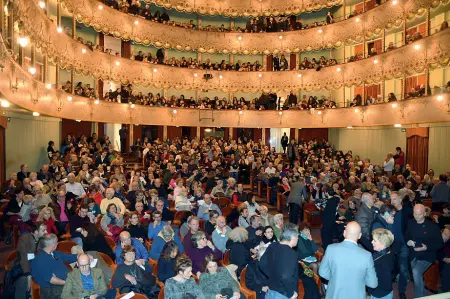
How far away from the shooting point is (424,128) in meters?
22.0

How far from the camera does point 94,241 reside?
293 inches

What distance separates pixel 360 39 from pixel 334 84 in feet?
10.6

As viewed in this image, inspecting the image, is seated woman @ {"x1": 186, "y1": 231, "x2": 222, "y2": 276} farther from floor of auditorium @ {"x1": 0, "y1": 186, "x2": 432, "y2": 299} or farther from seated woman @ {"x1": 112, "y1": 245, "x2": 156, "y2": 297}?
floor of auditorium @ {"x1": 0, "y1": 186, "x2": 432, "y2": 299}

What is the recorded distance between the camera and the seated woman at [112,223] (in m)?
8.41

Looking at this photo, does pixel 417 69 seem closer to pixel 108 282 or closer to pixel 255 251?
pixel 255 251

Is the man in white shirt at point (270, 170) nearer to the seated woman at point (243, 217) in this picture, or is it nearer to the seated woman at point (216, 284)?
the seated woman at point (243, 217)

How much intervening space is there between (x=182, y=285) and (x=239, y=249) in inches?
67.4

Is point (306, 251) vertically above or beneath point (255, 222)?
beneath

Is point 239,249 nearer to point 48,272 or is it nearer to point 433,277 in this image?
point 48,272

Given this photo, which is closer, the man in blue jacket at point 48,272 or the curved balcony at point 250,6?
the man in blue jacket at point 48,272

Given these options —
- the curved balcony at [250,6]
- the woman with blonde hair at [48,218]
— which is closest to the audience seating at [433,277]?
the woman with blonde hair at [48,218]

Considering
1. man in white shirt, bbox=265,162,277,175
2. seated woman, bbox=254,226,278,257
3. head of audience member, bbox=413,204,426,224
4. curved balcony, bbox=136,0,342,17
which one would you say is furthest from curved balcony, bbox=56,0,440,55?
seated woman, bbox=254,226,278,257

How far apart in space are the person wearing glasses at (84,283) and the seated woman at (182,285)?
1078 mm

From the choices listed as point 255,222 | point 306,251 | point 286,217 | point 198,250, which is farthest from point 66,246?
point 286,217
